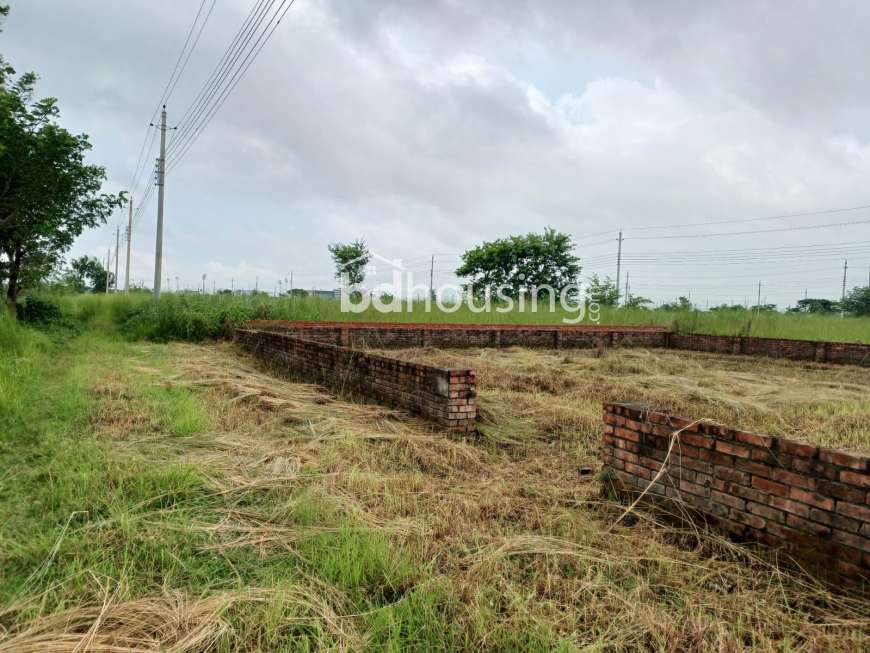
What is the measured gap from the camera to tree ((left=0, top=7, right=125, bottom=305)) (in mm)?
10406

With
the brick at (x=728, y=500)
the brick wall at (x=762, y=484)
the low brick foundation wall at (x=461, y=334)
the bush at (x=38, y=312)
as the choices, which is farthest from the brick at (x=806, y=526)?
the bush at (x=38, y=312)

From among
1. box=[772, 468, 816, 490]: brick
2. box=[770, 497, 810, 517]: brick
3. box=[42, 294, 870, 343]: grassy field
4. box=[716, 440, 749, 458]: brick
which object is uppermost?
box=[42, 294, 870, 343]: grassy field

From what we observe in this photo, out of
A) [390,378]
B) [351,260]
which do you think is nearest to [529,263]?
[351,260]

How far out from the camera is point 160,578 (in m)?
2.10

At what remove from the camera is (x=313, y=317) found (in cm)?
1366

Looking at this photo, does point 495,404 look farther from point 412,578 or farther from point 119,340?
point 119,340

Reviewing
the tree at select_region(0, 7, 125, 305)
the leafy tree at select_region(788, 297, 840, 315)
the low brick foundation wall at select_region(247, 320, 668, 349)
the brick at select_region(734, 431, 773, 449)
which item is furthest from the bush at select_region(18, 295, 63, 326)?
the leafy tree at select_region(788, 297, 840, 315)

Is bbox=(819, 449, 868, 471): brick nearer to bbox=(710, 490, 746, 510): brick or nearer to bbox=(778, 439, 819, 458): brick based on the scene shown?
bbox=(778, 439, 819, 458): brick

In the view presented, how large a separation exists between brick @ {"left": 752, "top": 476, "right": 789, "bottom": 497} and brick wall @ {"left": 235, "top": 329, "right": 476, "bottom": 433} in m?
2.53

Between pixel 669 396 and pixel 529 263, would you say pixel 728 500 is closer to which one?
pixel 669 396

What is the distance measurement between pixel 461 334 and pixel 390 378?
7.95 metres

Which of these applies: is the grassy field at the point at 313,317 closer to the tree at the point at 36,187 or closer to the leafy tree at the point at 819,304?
the tree at the point at 36,187

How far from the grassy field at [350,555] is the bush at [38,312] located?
11560 millimetres

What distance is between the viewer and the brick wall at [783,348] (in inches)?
452
